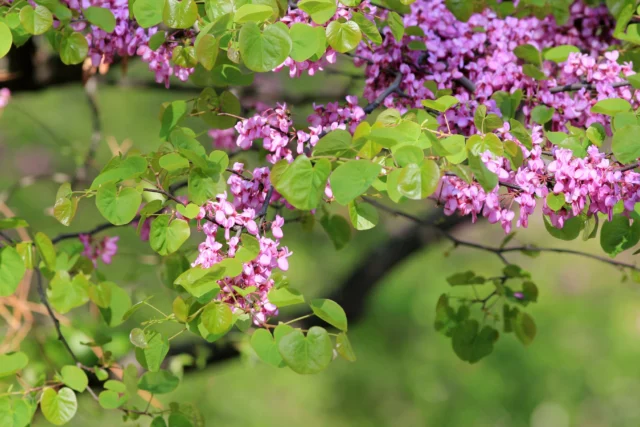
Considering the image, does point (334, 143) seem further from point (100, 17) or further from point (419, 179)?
point (100, 17)

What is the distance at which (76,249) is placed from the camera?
1.24 m

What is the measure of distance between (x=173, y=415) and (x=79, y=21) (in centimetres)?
62

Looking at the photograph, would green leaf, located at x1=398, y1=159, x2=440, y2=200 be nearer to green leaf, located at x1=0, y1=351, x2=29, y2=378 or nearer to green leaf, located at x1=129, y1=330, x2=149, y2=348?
green leaf, located at x1=129, y1=330, x2=149, y2=348

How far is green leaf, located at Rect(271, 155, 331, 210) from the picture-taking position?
2.50 feet

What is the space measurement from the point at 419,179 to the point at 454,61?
454mm

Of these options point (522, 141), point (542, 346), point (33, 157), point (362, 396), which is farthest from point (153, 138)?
point (522, 141)

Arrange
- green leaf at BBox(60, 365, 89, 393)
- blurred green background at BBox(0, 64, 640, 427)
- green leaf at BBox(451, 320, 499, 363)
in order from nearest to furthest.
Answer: green leaf at BBox(60, 365, 89, 393) → green leaf at BBox(451, 320, 499, 363) → blurred green background at BBox(0, 64, 640, 427)

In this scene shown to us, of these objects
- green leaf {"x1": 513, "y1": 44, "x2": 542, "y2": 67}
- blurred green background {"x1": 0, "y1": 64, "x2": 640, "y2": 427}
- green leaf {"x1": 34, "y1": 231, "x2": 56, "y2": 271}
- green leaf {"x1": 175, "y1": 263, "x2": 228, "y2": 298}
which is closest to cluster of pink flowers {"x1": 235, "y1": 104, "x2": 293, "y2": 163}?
green leaf {"x1": 175, "y1": 263, "x2": 228, "y2": 298}

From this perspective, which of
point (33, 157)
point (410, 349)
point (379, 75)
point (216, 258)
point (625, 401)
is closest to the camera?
point (216, 258)

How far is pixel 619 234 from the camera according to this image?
3.07 feet

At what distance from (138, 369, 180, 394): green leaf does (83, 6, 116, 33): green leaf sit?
562mm

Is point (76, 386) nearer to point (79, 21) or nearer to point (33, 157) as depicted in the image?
point (79, 21)

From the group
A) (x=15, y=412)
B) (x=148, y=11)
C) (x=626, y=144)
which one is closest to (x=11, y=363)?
(x=15, y=412)

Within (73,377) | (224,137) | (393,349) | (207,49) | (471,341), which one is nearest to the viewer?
(207,49)
